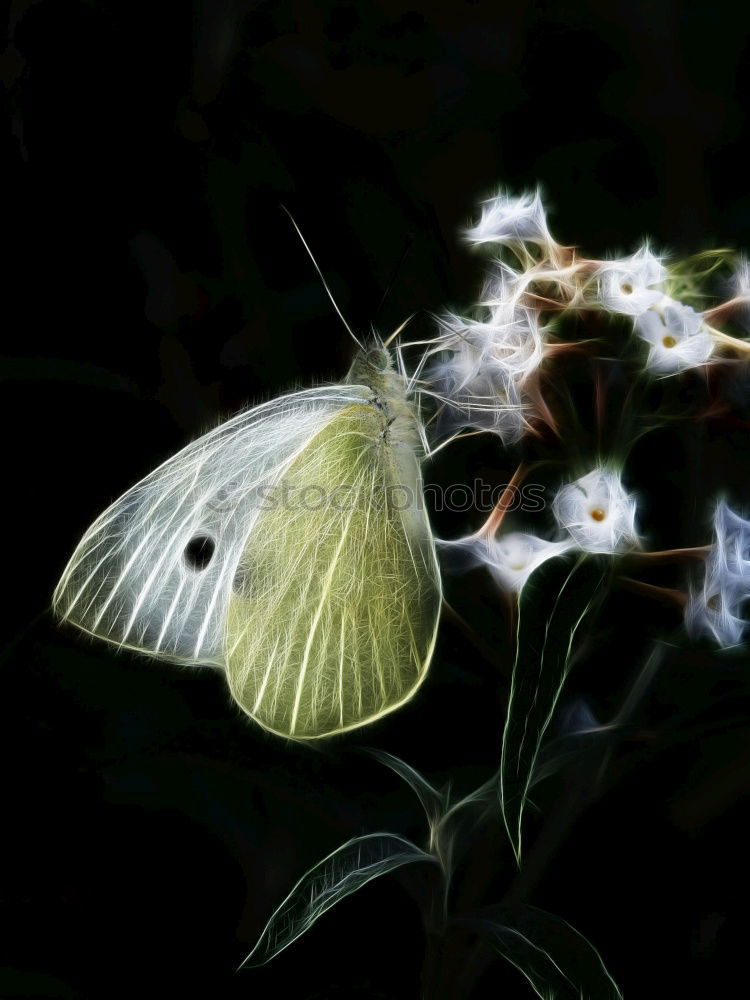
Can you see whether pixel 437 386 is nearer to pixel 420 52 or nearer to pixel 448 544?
pixel 448 544

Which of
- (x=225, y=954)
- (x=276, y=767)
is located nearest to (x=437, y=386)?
(x=276, y=767)

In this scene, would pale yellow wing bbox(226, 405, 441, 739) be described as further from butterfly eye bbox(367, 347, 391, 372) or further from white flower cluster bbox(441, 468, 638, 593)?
white flower cluster bbox(441, 468, 638, 593)

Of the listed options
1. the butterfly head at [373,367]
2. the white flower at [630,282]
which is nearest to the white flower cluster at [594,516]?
the white flower at [630,282]

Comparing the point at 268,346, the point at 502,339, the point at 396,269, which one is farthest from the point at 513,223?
the point at 268,346

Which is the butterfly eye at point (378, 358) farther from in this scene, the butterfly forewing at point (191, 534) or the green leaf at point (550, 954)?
the green leaf at point (550, 954)

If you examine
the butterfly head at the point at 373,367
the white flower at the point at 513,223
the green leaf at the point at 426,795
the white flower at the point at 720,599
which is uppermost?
the white flower at the point at 513,223
